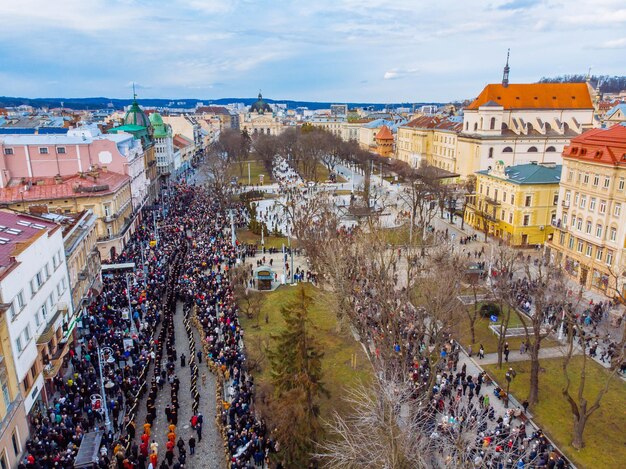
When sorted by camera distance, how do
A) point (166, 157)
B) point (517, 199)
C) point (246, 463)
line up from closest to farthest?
point (246, 463)
point (517, 199)
point (166, 157)

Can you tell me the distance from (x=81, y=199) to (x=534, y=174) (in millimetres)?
39158

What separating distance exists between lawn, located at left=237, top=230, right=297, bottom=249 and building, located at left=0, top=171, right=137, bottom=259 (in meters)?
11.3

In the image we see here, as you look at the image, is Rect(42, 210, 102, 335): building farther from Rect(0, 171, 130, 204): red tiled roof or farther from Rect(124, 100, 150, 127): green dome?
Rect(124, 100, 150, 127): green dome

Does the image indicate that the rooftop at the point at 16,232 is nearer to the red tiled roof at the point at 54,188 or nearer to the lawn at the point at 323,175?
the red tiled roof at the point at 54,188

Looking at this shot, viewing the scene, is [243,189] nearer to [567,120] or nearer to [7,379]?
[567,120]

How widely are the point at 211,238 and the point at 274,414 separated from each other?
30075 mm

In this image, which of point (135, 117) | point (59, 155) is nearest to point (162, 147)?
point (135, 117)

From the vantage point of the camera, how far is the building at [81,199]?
39000 mm

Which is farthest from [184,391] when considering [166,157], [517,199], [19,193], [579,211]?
[166,157]

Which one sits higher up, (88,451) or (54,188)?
(54,188)

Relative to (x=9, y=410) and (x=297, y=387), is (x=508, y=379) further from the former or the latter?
(x=9, y=410)

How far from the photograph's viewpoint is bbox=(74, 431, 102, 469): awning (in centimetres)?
1633

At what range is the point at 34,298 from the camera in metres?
21.4

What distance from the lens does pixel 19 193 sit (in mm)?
39281
